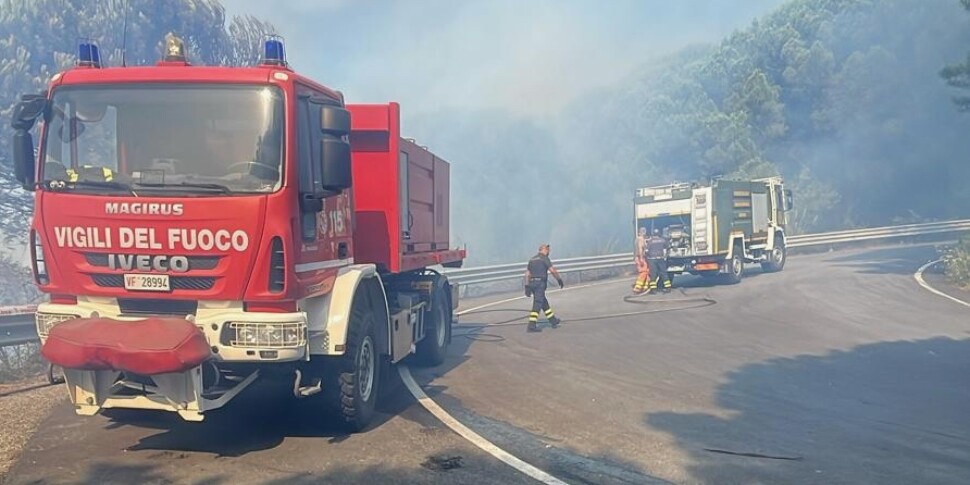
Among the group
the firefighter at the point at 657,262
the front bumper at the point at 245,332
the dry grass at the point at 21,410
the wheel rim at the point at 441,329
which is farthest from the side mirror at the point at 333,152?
the firefighter at the point at 657,262

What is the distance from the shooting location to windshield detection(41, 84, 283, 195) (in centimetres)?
592

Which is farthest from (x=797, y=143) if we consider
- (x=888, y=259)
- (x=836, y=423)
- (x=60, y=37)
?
(x=836, y=423)

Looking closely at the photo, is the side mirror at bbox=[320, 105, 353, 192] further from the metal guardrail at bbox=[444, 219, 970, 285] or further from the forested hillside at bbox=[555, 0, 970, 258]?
the forested hillside at bbox=[555, 0, 970, 258]

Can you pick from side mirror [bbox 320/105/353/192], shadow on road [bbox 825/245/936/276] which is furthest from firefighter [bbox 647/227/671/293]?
side mirror [bbox 320/105/353/192]

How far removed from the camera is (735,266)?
22.6m

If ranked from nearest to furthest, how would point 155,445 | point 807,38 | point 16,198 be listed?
point 155,445
point 16,198
point 807,38

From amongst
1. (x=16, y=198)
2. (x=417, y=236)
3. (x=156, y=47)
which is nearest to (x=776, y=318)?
(x=417, y=236)

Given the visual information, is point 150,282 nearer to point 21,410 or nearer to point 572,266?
point 21,410

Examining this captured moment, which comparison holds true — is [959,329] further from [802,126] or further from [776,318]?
[802,126]

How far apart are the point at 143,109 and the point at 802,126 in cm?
4443

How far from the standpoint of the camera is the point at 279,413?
7.57 metres

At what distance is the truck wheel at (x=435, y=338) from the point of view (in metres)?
10.5

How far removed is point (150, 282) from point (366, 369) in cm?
213

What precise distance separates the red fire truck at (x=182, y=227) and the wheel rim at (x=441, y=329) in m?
4.30
